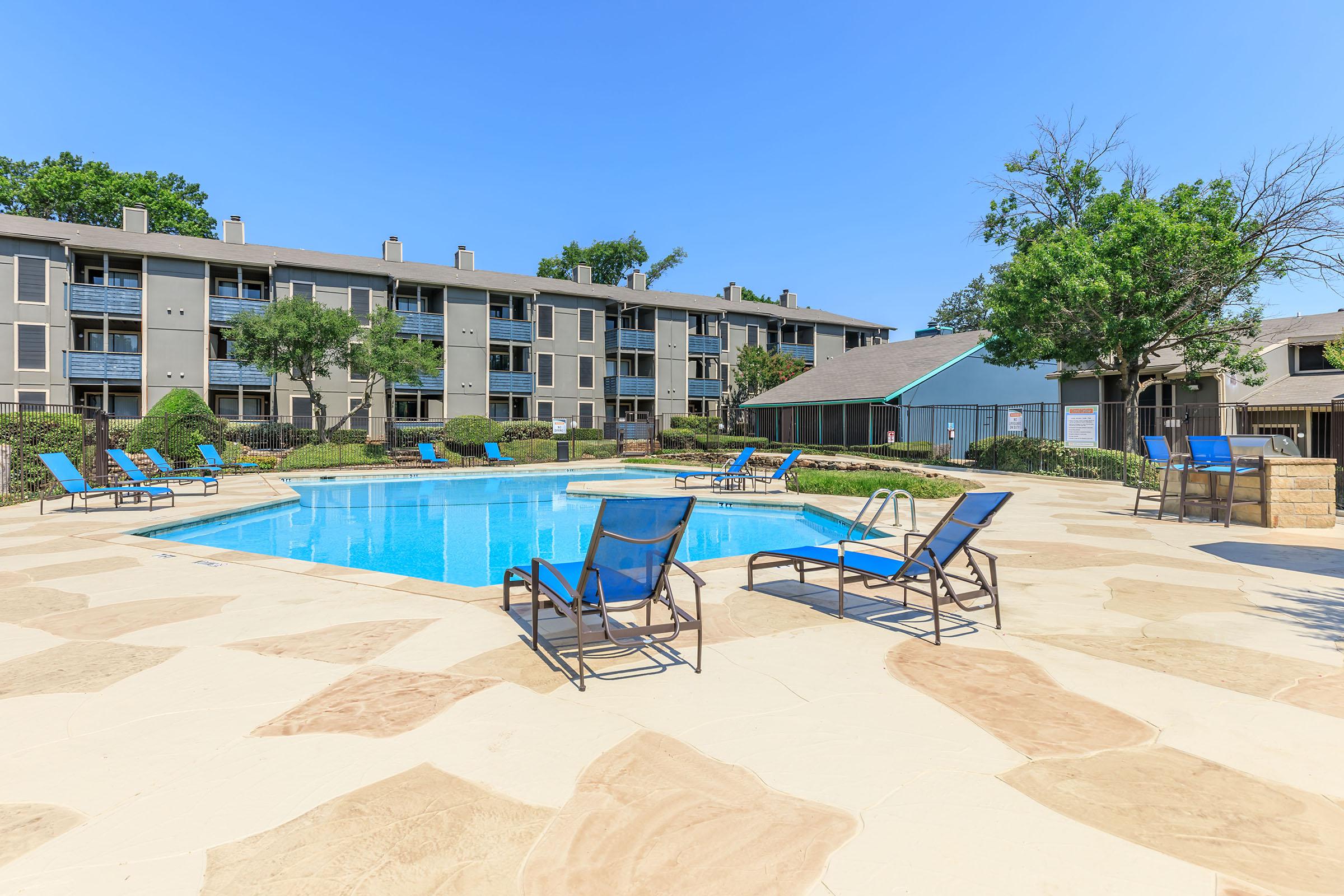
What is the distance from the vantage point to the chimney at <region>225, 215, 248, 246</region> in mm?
34906

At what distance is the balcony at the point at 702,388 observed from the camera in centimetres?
4372

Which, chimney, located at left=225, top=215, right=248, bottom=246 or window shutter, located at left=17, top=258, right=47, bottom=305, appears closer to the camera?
window shutter, located at left=17, top=258, right=47, bottom=305

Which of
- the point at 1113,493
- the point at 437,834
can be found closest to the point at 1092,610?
the point at 437,834

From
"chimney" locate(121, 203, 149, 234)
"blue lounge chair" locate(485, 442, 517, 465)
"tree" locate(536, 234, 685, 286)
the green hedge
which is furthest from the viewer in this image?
"tree" locate(536, 234, 685, 286)

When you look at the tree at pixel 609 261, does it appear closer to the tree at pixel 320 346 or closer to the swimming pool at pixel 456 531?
the tree at pixel 320 346

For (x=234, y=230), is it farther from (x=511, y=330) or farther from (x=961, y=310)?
(x=961, y=310)

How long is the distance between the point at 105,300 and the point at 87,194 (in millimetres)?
20695

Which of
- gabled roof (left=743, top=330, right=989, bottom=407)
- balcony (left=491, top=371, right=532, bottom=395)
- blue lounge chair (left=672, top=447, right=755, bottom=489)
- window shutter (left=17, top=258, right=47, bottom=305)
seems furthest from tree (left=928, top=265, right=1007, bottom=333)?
window shutter (left=17, top=258, right=47, bottom=305)

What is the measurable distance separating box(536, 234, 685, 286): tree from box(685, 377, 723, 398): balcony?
20817mm

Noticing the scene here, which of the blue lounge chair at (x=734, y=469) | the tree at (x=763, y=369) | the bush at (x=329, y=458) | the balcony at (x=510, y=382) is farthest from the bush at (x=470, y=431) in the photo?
the tree at (x=763, y=369)

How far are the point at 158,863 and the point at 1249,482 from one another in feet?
44.4

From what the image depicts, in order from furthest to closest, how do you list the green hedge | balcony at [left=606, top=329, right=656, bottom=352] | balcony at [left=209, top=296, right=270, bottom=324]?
balcony at [left=606, top=329, right=656, bottom=352]
balcony at [left=209, top=296, right=270, bottom=324]
the green hedge

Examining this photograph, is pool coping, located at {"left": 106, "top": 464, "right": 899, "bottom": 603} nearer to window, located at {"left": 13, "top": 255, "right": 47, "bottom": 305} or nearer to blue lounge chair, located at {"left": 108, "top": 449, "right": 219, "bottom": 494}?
blue lounge chair, located at {"left": 108, "top": 449, "right": 219, "bottom": 494}

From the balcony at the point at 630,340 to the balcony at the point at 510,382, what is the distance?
5.62 meters
